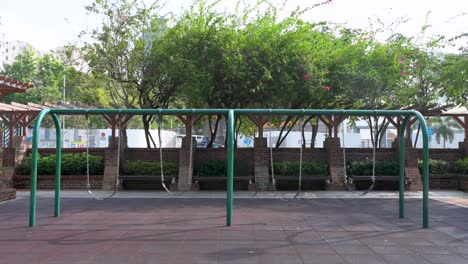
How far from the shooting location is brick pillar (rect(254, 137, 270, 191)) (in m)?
15.4

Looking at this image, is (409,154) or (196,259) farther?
(409,154)

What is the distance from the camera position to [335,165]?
15.7m

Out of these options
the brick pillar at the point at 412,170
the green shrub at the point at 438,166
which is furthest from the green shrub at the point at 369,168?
the green shrub at the point at 438,166

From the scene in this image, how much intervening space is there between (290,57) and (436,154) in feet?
23.8

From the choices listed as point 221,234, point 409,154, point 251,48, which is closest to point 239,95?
point 251,48

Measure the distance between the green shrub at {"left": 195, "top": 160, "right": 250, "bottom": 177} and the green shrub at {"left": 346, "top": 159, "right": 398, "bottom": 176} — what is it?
3.80 metres

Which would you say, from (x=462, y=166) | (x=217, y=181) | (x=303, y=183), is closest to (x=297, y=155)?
(x=303, y=183)

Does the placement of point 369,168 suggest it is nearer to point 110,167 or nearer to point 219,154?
point 219,154

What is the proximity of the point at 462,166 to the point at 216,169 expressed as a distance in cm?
892

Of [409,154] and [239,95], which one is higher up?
[239,95]

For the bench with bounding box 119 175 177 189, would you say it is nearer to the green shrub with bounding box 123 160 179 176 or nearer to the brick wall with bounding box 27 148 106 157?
the green shrub with bounding box 123 160 179 176

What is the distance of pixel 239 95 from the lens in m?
15.2

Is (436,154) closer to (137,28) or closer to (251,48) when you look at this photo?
(251,48)

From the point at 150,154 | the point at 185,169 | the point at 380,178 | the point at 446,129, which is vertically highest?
the point at 446,129
